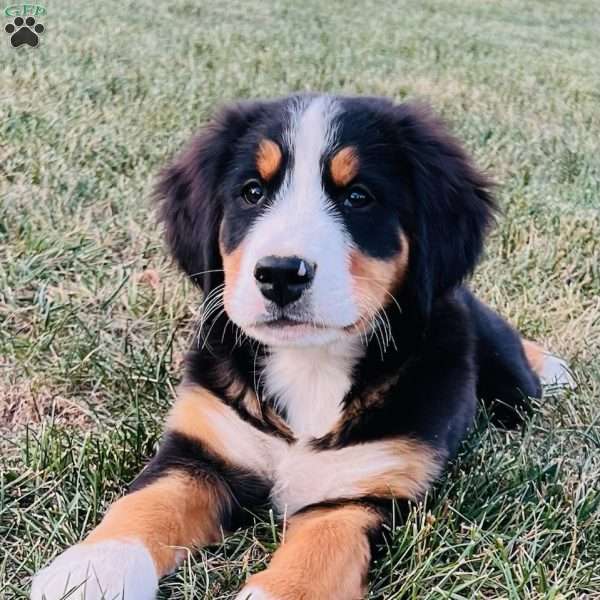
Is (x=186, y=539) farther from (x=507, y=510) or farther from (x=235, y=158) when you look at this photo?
(x=235, y=158)

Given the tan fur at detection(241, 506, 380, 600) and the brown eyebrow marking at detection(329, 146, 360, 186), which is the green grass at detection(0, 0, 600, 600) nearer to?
the tan fur at detection(241, 506, 380, 600)

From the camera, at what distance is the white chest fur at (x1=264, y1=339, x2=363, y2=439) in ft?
9.15

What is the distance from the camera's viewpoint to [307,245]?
238 centimetres

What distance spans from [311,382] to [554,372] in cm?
143

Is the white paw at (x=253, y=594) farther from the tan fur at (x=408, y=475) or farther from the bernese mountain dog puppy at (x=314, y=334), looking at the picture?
the tan fur at (x=408, y=475)

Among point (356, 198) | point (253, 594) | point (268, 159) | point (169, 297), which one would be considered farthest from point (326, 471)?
point (169, 297)

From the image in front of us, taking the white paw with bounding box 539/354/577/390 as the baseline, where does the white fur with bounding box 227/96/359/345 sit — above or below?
above

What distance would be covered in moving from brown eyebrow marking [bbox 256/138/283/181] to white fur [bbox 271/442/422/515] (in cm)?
81

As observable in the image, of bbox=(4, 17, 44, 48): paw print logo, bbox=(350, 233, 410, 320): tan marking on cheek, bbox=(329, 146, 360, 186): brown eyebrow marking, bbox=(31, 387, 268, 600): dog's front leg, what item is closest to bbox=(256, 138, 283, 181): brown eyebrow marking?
bbox=(329, 146, 360, 186): brown eyebrow marking

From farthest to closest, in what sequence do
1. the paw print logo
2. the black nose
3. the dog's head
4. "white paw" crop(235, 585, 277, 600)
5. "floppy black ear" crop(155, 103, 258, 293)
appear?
the paw print logo → "floppy black ear" crop(155, 103, 258, 293) → the dog's head → the black nose → "white paw" crop(235, 585, 277, 600)

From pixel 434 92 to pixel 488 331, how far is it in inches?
229

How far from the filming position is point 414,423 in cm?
270

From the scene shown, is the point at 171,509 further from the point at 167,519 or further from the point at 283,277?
the point at 283,277

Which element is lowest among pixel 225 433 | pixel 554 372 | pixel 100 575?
pixel 554 372
